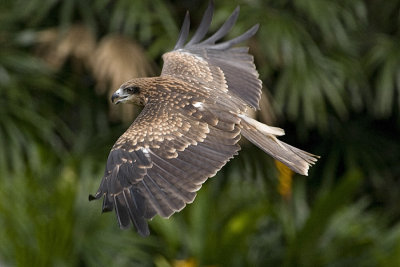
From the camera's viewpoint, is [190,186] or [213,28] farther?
[213,28]

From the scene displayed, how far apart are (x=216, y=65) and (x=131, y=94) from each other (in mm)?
656

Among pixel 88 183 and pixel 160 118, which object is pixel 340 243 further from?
pixel 160 118

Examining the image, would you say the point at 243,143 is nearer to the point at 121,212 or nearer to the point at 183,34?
the point at 183,34

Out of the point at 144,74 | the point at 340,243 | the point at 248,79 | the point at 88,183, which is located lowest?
the point at 340,243

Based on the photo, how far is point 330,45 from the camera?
273 inches

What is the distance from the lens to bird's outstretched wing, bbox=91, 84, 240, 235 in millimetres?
3355

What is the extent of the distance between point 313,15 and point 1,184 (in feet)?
8.64

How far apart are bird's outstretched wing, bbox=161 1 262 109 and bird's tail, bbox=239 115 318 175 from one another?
1.39 feet

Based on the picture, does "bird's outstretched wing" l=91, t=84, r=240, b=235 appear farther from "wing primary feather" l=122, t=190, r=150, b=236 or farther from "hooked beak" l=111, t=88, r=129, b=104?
"hooked beak" l=111, t=88, r=129, b=104

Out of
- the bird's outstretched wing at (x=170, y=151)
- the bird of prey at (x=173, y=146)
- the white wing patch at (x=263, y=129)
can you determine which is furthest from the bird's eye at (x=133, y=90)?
the white wing patch at (x=263, y=129)

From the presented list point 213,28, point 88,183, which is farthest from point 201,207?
point 213,28

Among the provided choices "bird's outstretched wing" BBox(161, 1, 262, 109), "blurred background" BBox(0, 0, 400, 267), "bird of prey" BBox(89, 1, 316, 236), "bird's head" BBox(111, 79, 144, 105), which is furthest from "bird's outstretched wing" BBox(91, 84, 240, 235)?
"blurred background" BBox(0, 0, 400, 267)

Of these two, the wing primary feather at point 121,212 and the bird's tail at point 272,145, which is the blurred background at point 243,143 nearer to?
the bird's tail at point 272,145

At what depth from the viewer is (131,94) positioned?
4.12 meters
